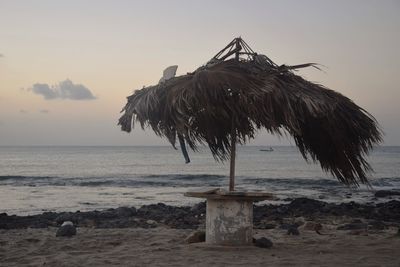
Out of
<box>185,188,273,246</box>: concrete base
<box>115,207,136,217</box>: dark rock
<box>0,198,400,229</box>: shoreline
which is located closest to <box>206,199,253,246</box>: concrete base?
<box>185,188,273,246</box>: concrete base

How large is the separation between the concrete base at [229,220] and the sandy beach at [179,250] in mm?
148

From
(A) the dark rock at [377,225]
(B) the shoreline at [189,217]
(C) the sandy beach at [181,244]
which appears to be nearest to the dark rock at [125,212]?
(B) the shoreline at [189,217]

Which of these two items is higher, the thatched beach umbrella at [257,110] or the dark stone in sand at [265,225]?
the thatched beach umbrella at [257,110]

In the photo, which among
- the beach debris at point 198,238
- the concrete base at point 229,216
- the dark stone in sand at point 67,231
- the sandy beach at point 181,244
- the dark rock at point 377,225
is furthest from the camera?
the dark rock at point 377,225

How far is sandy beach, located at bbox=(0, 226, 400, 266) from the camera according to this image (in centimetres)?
669

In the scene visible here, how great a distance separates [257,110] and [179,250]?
247 centimetres

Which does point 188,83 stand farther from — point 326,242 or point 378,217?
point 378,217

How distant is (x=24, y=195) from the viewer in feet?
79.0

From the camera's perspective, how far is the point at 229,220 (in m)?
7.24

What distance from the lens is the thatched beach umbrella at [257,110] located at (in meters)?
6.73

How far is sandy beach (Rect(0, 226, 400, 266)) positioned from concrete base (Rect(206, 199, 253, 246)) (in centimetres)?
15

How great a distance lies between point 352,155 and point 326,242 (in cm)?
193

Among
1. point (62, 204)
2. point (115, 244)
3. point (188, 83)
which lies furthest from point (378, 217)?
point (62, 204)

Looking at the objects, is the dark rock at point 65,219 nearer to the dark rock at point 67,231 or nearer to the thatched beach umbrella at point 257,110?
the dark rock at point 67,231
